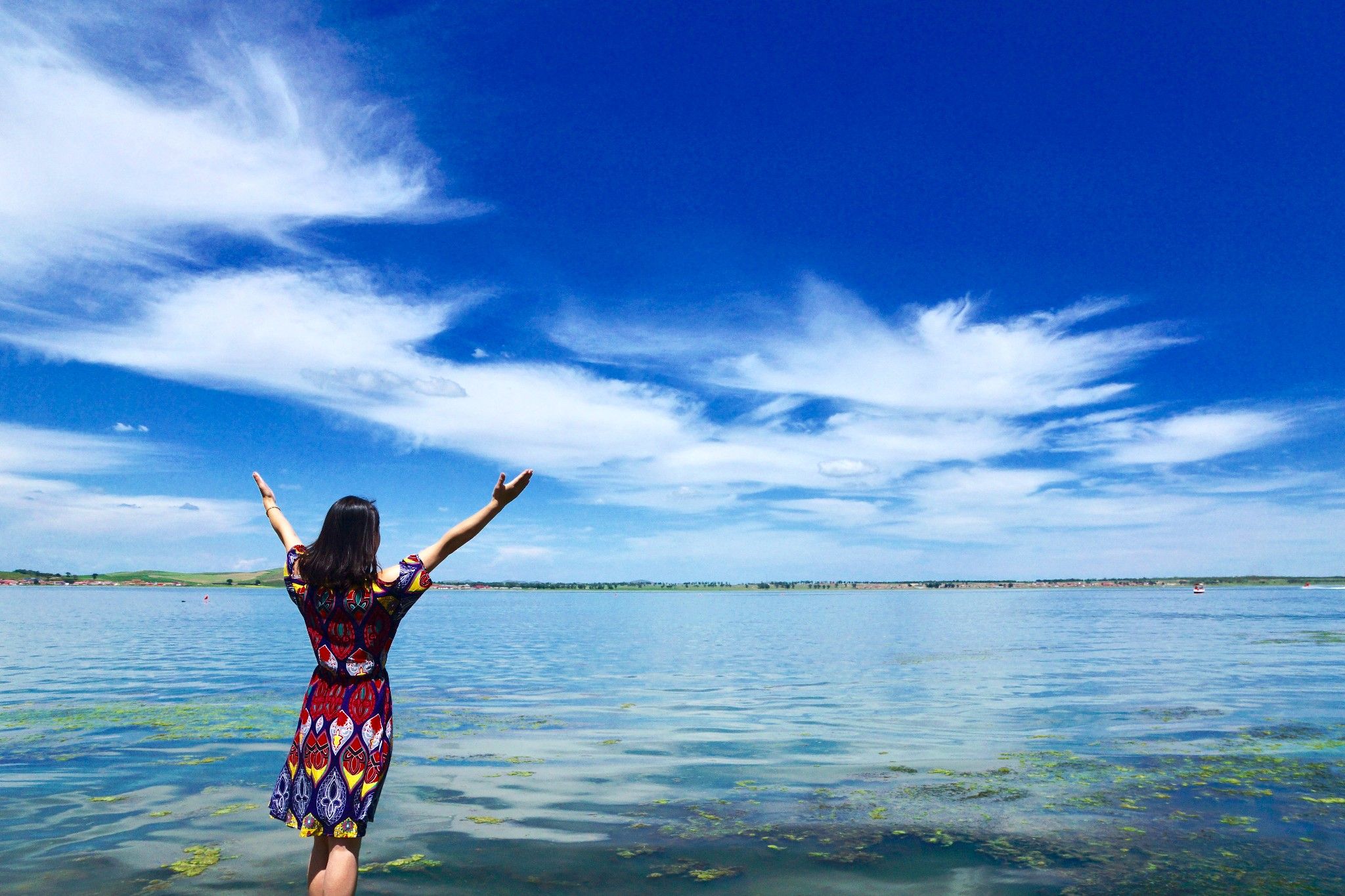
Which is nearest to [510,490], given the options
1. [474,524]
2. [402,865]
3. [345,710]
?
[474,524]

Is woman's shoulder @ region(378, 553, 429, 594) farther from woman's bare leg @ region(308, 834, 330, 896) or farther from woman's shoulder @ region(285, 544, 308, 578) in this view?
woman's bare leg @ region(308, 834, 330, 896)

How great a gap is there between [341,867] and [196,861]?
19.4 feet

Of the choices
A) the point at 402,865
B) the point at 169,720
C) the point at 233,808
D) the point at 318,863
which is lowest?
the point at 402,865

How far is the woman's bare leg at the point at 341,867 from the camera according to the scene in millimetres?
6125

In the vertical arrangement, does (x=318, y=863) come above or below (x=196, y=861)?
above

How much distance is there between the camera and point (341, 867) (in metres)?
6.18

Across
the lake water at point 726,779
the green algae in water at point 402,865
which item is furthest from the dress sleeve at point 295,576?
the green algae in water at point 402,865

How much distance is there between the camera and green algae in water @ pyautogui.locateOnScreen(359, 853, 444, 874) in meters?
10.3

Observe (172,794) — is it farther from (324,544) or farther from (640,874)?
(324,544)

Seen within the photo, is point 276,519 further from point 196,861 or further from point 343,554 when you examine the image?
point 196,861

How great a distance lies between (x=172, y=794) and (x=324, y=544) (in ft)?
35.2

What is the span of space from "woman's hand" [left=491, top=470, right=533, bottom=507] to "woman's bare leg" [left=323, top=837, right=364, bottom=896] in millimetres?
2624

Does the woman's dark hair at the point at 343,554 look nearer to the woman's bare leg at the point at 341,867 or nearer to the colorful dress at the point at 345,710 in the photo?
the colorful dress at the point at 345,710

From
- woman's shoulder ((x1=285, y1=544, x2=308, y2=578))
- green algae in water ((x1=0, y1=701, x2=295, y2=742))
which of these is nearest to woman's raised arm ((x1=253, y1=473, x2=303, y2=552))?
woman's shoulder ((x1=285, y1=544, x2=308, y2=578))
